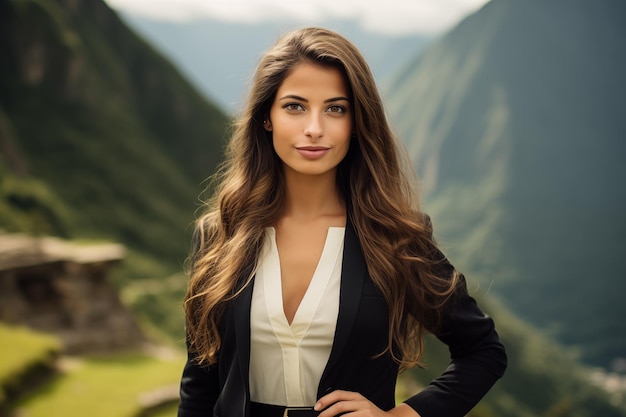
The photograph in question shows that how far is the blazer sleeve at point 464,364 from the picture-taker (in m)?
2.81

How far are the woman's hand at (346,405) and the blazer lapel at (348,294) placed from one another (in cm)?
6

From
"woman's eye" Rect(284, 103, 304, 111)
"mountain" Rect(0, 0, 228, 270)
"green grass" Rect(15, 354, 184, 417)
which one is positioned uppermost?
"mountain" Rect(0, 0, 228, 270)

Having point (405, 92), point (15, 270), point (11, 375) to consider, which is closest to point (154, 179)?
point (15, 270)

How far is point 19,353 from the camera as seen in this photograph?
37.8ft

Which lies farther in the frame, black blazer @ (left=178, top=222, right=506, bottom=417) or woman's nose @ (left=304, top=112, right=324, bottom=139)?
woman's nose @ (left=304, top=112, right=324, bottom=139)

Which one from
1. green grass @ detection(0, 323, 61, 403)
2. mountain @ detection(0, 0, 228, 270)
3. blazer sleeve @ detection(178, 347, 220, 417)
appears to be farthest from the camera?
mountain @ detection(0, 0, 228, 270)

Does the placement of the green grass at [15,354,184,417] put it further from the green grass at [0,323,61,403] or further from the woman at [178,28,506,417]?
the woman at [178,28,506,417]

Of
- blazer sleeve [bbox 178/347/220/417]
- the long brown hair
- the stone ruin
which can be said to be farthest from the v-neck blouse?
the stone ruin

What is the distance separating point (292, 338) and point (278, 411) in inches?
12.8

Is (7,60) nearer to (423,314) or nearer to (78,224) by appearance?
(78,224)

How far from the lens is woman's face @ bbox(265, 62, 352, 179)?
2.82 metres

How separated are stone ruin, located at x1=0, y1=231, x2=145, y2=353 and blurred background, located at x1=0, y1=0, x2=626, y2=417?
6 cm

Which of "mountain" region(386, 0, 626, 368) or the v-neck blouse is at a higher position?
"mountain" region(386, 0, 626, 368)

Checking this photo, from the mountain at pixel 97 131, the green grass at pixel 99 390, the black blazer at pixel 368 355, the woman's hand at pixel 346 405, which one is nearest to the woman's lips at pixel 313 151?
the black blazer at pixel 368 355
